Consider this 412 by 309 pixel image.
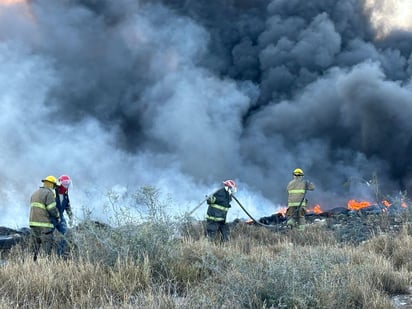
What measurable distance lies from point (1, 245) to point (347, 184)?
8.38 m

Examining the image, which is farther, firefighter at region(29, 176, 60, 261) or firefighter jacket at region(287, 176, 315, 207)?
firefighter jacket at region(287, 176, 315, 207)

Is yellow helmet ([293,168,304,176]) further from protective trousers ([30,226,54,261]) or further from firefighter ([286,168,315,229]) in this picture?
protective trousers ([30,226,54,261])

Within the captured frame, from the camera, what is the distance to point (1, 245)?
1162cm

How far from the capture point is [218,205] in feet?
41.0

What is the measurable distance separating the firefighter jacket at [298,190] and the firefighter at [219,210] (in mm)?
2936

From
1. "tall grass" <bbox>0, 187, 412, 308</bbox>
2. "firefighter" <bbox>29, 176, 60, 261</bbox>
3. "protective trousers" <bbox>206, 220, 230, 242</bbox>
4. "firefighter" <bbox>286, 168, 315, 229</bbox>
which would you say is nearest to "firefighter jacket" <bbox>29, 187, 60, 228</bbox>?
"firefighter" <bbox>29, 176, 60, 261</bbox>

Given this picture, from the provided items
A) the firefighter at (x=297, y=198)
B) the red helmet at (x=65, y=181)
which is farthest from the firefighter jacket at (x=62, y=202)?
the firefighter at (x=297, y=198)

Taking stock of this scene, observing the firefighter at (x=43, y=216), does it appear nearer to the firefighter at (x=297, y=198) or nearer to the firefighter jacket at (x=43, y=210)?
the firefighter jacket at (x=43, y=210)

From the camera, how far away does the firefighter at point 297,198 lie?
577 inches

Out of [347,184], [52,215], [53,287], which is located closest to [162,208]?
[53,287]

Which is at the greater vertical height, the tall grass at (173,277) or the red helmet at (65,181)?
the red helmet at (65,181)

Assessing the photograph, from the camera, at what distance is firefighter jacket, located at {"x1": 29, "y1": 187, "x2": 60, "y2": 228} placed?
32.6 ft

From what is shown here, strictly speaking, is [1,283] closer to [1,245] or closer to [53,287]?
[53,287]

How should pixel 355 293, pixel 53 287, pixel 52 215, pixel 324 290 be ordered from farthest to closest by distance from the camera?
pixel 52 215 < pixel 53 287 < pixel 355 293 < pixel 324 290
